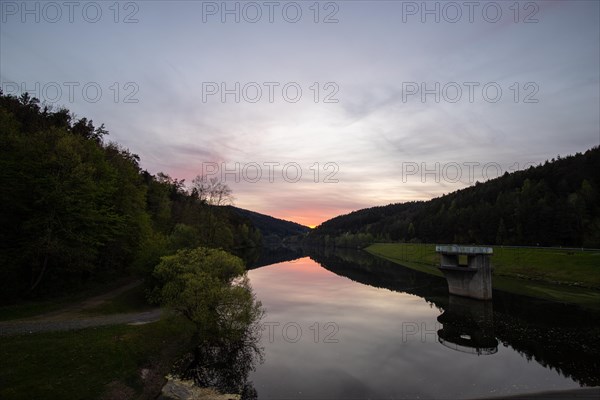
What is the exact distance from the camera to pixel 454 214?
163250 millimetres

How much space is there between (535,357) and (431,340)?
914 centimetres

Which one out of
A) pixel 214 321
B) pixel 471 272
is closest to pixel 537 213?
pixel 471 272

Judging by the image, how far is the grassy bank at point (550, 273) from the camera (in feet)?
189

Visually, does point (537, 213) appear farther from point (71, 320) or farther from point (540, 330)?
point (71, 320)

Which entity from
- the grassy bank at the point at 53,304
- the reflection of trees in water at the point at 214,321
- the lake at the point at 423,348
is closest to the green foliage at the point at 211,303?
the reflection of trees in water at the point at 214,321

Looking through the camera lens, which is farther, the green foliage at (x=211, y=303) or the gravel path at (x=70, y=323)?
the green foliage at (x=211, y=303)

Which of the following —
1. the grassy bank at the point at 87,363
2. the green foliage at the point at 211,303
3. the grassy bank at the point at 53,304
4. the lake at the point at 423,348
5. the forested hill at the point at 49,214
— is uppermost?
the forested hill at the point at 49,214

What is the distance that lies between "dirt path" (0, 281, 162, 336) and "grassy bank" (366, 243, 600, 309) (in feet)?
189

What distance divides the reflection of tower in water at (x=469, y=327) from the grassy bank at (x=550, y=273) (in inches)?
531

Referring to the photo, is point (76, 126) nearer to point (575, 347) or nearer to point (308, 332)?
point (308, 332)

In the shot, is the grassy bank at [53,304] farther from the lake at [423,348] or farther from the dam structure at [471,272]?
the dam structure at [471,272]

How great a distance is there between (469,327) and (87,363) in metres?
38.5

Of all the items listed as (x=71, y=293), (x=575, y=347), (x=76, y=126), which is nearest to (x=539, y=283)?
(x=575, y=347)

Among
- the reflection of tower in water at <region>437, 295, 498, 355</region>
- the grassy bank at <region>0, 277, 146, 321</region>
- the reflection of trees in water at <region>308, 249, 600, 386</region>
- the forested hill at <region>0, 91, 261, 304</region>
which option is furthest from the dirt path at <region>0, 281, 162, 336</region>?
the reflection of trees in water at <region>308, 249, 600, 386</region>
